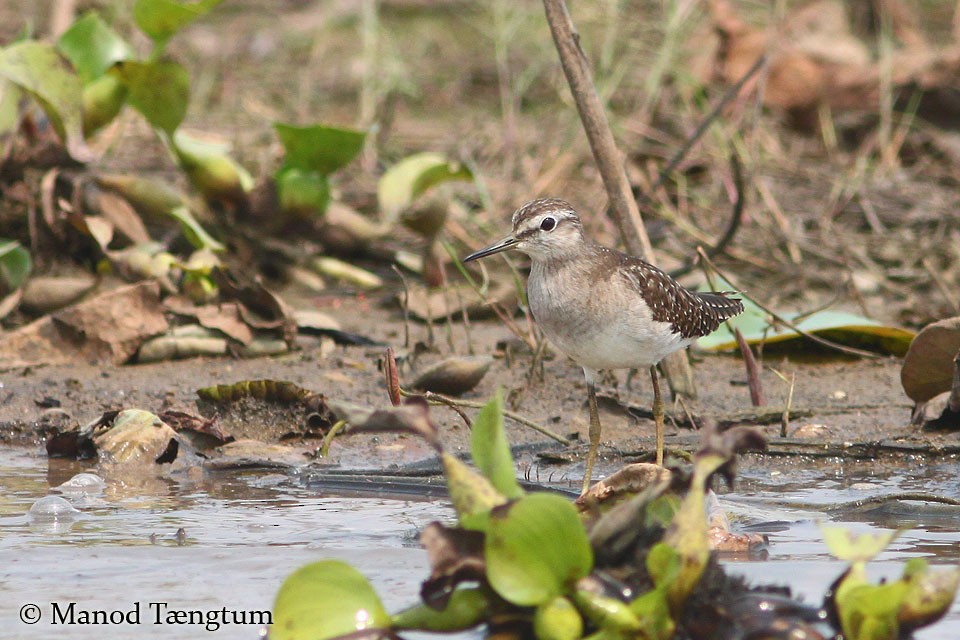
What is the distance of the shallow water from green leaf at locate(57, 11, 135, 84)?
7.86ft

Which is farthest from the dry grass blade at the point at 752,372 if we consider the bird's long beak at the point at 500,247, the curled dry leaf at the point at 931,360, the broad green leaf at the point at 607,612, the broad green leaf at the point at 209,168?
the broad green leaf at the point at 209,168

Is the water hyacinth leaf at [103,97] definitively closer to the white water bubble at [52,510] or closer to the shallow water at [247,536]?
the shallow water at [247,536]

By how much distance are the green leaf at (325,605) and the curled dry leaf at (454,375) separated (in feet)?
8.83

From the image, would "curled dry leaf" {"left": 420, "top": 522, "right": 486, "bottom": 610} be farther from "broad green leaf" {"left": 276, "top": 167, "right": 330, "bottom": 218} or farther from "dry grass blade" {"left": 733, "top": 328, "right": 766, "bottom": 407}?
"broad green leaf" {"left": 276, "top": 167, "right": 330, "bottom": 218}

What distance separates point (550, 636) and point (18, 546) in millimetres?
1981

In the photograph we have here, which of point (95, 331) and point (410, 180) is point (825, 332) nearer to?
point (410, 180)

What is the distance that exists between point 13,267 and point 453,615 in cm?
454

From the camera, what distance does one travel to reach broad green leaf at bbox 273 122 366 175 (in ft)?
23.3

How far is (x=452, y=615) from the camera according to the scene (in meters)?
3.16

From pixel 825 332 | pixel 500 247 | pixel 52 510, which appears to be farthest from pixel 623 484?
pixel 825 332

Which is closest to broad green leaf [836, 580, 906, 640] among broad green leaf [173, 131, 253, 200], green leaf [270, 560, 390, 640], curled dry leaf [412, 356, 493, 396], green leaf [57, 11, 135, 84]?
green leaf [270, 560, 390, 640]

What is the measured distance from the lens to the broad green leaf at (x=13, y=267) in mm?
6902

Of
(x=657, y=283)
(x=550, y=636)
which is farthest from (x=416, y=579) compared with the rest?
(x=657, y=283)

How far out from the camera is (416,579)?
394 cm
